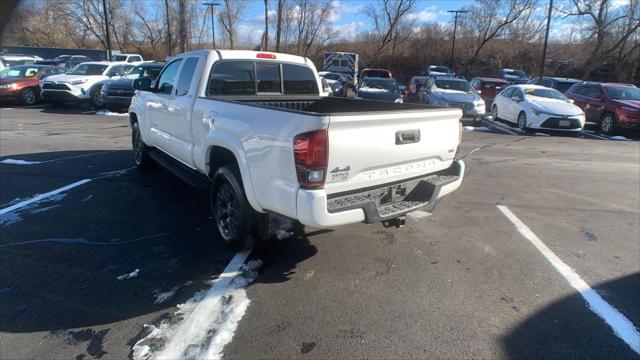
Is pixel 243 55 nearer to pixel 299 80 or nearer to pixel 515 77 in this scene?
pixel 299 80

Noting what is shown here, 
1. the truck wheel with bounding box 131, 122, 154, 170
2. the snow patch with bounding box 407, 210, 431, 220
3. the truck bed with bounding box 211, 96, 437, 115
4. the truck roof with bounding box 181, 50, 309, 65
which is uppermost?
the truck roof with bounding box 181, 50, 309, 65

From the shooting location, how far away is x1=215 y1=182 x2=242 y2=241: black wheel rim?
4273 mm

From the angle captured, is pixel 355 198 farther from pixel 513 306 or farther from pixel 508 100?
pixel 508 100

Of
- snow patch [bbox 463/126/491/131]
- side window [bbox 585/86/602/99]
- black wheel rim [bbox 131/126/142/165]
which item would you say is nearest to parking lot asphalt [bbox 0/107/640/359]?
black wheel rim [bbox 131/126/142/165]

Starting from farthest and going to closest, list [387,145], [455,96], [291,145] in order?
[455,96] → [387,145] → [291,145]

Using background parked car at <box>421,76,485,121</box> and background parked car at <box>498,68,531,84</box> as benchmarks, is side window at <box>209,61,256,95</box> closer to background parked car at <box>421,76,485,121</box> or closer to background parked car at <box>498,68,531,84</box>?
background parked car at <box>421,76,485,121</box>

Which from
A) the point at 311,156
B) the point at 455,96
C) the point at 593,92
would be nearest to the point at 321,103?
the point at 311,156

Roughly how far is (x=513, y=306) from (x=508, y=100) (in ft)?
46.4

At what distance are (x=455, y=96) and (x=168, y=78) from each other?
11.9m

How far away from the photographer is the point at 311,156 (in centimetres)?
324

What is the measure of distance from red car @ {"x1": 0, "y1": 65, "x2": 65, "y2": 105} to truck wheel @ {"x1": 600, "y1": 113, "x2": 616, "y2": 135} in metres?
22.8

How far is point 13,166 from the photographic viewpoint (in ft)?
25.4

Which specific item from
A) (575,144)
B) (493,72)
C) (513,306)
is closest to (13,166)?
(513,306)

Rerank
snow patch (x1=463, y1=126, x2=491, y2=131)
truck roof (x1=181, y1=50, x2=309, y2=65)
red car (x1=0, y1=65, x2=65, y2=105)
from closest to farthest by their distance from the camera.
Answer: truck roof (x1=181, y1=50, x2=309, y2=65) → snow patch (x1=463, y1=126, x2=491, y2=131) → red car (x1=0, y1=65, x2=65, y2=105)
